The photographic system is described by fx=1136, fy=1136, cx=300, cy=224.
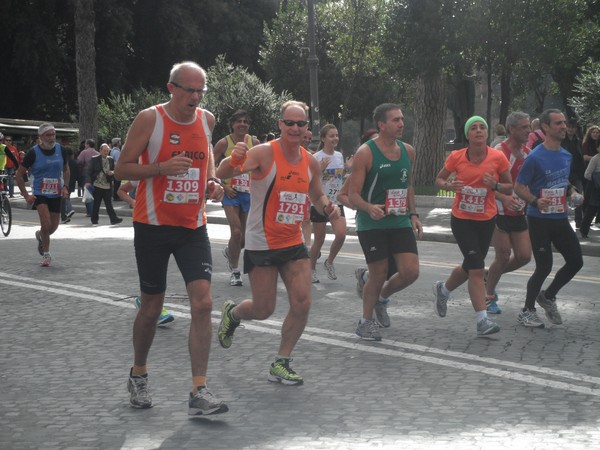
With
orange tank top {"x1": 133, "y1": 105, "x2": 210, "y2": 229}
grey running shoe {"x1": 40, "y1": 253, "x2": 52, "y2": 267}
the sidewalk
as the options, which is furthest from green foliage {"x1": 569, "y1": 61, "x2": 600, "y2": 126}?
orange tank top {"x1": 133, "y1": 105, "x2": 210, "y2": 229}

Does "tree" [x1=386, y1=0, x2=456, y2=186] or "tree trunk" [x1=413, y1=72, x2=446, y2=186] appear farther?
"tree trunk" [x1=413, y1=72, x2=446, y2=186]

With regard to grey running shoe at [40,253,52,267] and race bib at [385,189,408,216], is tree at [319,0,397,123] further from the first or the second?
race bib at [385,189,408,216]

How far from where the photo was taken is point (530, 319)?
343 inches

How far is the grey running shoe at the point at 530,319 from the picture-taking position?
28.5ft

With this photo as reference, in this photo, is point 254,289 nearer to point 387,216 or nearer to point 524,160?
point 387,216

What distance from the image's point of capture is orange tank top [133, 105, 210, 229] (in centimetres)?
597

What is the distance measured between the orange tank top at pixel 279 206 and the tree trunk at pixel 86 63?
25299 millimetres

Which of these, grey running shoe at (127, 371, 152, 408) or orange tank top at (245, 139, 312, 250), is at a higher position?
orange tank top at (245, 139, 312, 250)

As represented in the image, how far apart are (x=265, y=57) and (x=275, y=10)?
13.1ft

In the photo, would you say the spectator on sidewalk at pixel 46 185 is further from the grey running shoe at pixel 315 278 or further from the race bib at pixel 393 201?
the race bib at pixel 393 201

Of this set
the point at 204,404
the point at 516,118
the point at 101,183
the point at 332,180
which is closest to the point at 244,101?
the point at 101,183

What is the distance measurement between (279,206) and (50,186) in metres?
7.38

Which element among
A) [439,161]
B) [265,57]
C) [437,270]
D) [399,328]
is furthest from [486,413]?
[265,57]

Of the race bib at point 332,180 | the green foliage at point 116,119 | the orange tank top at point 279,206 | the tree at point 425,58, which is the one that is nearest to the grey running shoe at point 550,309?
the orange tank top at point 279,206
